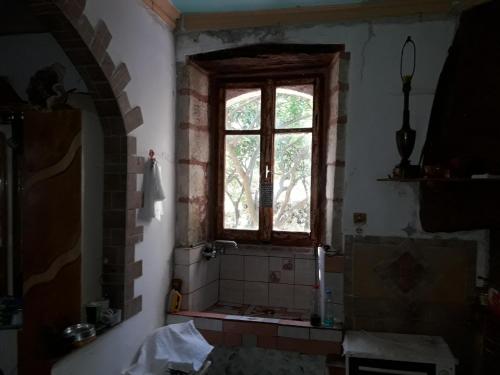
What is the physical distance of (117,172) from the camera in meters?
2.03

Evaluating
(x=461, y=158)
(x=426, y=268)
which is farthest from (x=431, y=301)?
(x=461, y=158)

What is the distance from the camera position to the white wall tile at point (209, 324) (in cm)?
251

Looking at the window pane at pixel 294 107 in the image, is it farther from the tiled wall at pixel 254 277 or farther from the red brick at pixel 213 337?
the red brick at pixel 213 337

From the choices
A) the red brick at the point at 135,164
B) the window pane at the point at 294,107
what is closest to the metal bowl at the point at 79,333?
the red brick at the point at 135,164

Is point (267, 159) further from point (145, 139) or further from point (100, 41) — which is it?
point (100, 41)

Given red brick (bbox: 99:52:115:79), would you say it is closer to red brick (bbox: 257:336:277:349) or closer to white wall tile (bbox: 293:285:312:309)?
red brick (bbox: 257:336:277:349)

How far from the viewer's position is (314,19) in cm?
250

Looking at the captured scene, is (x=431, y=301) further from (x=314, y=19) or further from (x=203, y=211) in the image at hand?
(x=314, y=19)

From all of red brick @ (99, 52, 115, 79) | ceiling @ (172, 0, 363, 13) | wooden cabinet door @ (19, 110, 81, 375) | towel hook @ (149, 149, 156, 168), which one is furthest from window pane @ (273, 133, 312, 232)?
wooden cabinet door @ (19, 110, 81, 375)

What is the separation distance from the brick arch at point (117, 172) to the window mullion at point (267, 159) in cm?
113

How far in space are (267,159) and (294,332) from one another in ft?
4.36

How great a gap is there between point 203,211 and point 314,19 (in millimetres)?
1618

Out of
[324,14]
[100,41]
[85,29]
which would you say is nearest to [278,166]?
[324,14]

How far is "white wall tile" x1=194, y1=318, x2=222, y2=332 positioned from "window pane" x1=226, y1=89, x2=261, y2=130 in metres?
1.52
